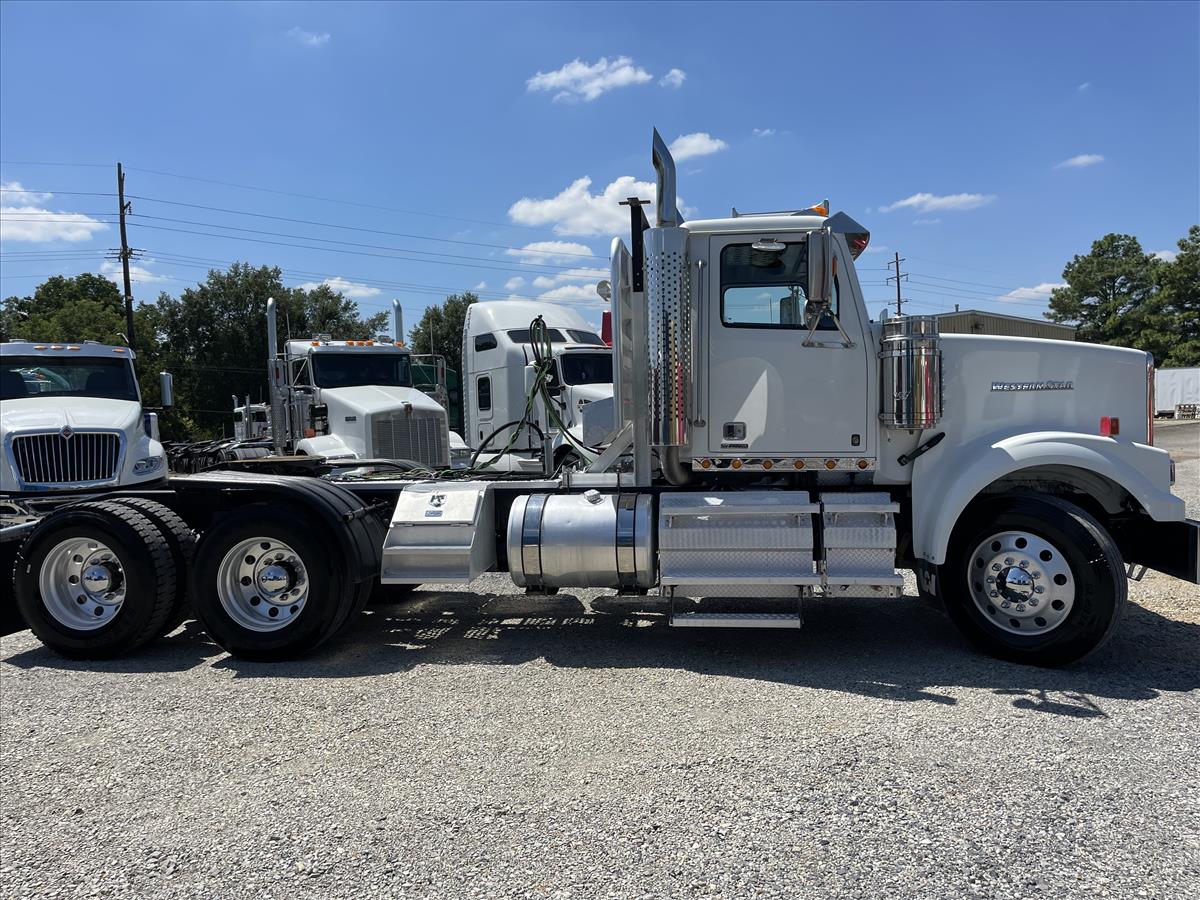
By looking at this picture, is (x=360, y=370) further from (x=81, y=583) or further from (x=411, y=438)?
(x=81, y=583)

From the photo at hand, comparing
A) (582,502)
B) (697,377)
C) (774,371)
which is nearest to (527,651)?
(582,502)

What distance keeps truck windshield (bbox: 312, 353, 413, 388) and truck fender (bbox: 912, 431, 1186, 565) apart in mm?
10646

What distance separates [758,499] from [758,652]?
43.0 inches

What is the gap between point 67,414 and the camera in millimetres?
9828

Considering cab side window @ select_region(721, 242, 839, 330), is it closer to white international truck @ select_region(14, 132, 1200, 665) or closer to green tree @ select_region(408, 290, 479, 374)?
white international truck @ select_region(14, 132, 1200, 665)

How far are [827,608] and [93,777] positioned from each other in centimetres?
540

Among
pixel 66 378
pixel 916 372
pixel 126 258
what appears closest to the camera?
pixel 916 372

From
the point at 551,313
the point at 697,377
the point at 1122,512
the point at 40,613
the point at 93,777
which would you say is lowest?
the point at 93,777

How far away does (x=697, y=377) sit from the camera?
5707 millimetres

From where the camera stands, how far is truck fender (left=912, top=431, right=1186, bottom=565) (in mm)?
5328

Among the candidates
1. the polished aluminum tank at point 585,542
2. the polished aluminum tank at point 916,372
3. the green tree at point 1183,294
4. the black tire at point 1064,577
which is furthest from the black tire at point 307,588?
the green tree at point 1183,294

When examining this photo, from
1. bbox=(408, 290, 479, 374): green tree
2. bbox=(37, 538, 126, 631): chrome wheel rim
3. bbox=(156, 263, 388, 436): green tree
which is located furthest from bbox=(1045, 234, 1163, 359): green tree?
bbox=(37, 538, 126, 631): chrome wheel rim

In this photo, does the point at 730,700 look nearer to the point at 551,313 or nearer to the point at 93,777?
the point at 93,777

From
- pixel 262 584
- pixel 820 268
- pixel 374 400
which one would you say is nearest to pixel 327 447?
pixel 374 400
